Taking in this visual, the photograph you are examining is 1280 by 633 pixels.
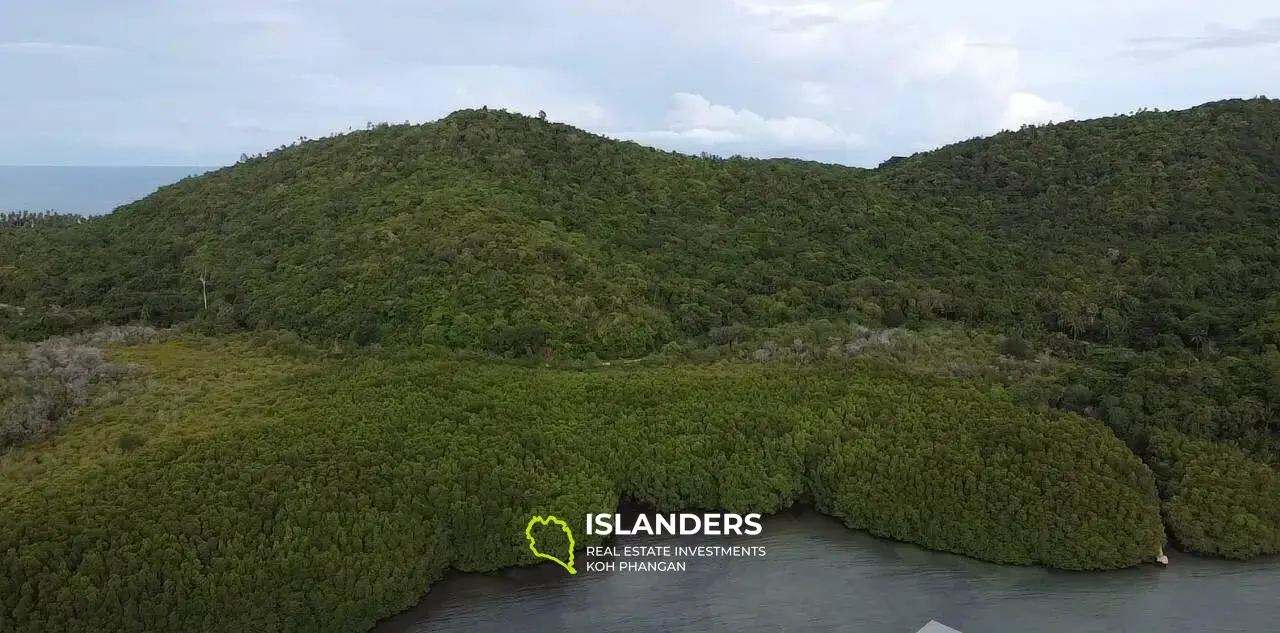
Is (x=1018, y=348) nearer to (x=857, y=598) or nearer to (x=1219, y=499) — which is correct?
(x=1219, y=499)

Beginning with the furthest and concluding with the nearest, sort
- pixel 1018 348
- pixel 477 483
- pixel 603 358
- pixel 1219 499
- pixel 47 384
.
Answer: pixel 603 358 → pixel 1018 348 → pixel 47 384 → pixel 1219 499 → pixel 477 483

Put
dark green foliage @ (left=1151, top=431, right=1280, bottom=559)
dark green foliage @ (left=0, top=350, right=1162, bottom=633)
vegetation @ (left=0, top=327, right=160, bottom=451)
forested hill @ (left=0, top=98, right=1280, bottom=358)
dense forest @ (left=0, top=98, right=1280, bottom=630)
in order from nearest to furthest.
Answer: dark green foliage @ (left=0, top=350, right=1162, bottom=633)
dense forest @ (left=0, top=98, right=1280, bottom=630)
dark green foliage @ (left=1151, top=431, right=1280, bottom=559)
vegetation @ (left=0, top=327, right=160, bottom=451)
forested hill @ (left=0, top=98, right=1280, bottom=358)

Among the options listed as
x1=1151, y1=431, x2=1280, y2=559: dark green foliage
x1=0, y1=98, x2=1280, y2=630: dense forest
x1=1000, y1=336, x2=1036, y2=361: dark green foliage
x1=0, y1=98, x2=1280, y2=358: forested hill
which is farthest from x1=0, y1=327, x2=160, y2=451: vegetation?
x1=1151, y1=431, x2=1280, y2=559: dark green foliage

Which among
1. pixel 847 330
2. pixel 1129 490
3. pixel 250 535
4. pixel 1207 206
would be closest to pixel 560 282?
pixel 847 330

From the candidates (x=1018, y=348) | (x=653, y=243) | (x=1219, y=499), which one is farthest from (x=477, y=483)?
(x=1018, y=348)

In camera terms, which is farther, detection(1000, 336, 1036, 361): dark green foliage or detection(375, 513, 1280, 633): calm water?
detection(1000, 336, 1036, 361): dark green foliage

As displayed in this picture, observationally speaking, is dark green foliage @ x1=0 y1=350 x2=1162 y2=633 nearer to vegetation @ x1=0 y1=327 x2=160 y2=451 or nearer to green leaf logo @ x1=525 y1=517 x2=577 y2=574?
green leaf logo @ x1=525 y1=517 x2=577 y2=574

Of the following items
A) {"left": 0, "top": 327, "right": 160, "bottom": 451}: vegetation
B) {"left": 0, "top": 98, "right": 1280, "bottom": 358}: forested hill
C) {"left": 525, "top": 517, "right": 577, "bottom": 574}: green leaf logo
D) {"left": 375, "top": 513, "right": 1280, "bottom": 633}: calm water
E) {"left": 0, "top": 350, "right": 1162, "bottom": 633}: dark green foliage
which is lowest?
{"left": 375, "top": 513, "right": 1280, "bottom": 633}: calm water
